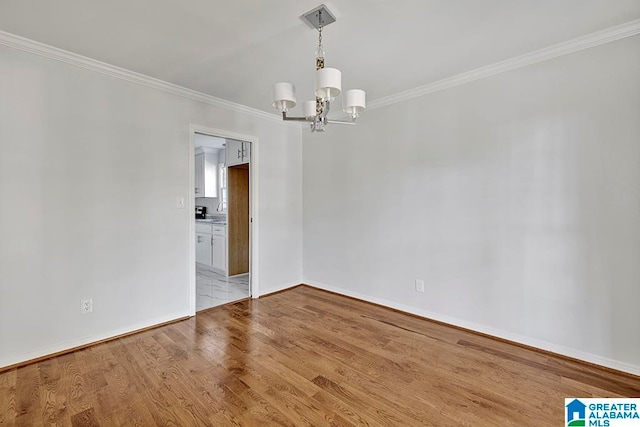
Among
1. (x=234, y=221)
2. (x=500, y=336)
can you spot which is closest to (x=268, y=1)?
(x=500, y=336)

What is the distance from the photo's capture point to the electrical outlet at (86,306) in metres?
2.59

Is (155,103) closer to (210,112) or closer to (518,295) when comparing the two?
(210,112)

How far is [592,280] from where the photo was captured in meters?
2.30

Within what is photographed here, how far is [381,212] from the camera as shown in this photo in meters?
3.62

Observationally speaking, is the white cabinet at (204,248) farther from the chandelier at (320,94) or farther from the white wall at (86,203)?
the chandelier at (320,94)

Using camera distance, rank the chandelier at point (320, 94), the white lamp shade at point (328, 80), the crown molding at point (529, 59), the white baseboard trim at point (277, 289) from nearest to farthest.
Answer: the white lamp shade at point (328, 80) → the chandelier at point (320, 94) → the crown molding at point (529, 59) → the white baseboard trim at point (277, 289)

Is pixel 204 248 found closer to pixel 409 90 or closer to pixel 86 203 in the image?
pixel 86 203

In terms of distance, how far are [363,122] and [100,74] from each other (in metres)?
2.76

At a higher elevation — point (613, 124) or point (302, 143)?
point (302, 143)

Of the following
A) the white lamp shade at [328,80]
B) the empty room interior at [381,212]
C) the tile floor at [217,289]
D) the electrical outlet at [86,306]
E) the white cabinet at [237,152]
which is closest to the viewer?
the white lamp shade at [328,80]

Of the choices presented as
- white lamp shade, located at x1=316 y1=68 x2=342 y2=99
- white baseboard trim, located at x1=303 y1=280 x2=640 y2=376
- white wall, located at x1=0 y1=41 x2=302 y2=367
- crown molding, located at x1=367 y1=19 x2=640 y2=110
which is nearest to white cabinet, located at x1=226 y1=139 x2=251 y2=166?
Result: white wall, located at x1=0 y1=41 x2=302 y2=367

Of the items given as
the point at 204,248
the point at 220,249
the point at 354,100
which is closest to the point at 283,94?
the point at 354,100

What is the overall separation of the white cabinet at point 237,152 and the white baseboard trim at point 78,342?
2.59 metres

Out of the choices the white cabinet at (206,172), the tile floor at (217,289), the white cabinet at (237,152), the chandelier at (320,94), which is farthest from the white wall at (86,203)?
the white cabinet at (206,172)
